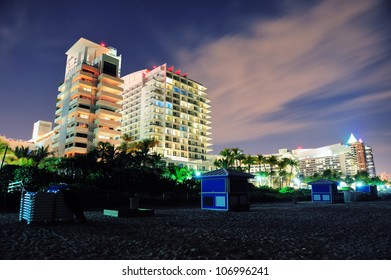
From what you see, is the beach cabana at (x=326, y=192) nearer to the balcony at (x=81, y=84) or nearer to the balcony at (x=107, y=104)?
the balcony at (x=107, y=104)

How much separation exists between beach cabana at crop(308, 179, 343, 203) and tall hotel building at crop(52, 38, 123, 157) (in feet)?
186

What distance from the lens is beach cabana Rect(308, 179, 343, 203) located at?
32312 millimetres

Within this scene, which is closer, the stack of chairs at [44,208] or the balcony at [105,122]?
the stack of chairs at [44,208]

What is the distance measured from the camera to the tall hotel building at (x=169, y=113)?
9750 cm

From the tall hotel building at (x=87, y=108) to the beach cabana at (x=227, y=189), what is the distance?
60.2 meters

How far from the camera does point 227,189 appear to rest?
17953 mm

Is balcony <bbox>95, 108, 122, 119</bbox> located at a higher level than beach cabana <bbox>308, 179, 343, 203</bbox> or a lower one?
higher

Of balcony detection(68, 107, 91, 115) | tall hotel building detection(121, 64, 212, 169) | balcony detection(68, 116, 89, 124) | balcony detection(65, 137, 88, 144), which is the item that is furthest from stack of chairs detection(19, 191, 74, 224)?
tall hotel building detection(121, 64, 212, 169)

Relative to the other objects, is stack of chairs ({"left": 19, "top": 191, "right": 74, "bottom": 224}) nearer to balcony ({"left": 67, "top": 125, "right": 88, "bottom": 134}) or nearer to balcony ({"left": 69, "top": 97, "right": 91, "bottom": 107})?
balcony ({"left": 67, "top": 125, "right": 88, "bottom": 134})

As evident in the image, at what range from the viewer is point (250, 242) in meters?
5.91

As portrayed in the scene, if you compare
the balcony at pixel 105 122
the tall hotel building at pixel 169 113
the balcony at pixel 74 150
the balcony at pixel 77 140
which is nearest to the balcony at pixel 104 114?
the balcony at pixel 105 122

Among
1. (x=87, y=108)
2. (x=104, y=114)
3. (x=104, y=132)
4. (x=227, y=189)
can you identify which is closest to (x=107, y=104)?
(x=104, y=114)

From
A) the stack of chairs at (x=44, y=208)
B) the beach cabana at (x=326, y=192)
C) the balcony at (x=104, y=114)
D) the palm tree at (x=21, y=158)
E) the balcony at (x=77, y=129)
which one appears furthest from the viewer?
the balcony at (x=104, y=114)
